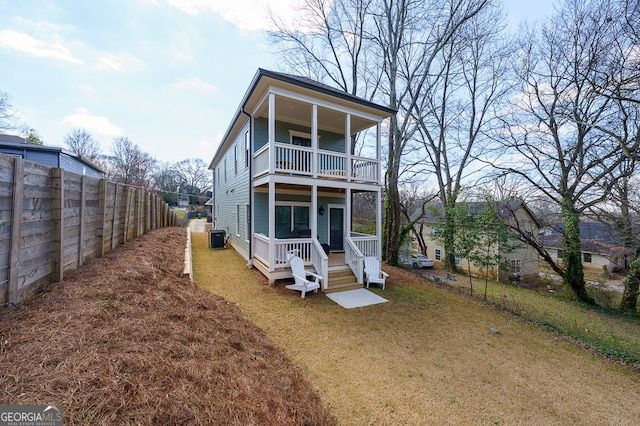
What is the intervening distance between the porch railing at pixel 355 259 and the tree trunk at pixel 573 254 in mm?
9257

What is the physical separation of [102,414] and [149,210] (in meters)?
11.0

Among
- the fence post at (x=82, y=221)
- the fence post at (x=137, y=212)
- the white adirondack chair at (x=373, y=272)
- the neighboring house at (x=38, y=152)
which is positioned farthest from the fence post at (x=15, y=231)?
the neighboring house at (x=38, y=152)

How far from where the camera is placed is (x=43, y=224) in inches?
125

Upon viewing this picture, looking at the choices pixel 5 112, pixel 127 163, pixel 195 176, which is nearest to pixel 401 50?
pixel 5 112

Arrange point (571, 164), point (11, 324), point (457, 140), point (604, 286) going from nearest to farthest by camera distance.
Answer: point (11, 324)
point (571, 164)
point (604, 286)
point (457, 140)

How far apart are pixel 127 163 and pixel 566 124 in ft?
141

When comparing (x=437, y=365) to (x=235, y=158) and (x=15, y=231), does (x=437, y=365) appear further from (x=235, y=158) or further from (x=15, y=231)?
(x=235, y=158)

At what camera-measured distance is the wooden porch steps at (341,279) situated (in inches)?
285

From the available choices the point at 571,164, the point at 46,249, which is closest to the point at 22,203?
the point at 46,249

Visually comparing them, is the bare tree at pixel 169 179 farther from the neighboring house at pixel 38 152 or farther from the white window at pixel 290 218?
the white window at pixel 290 218

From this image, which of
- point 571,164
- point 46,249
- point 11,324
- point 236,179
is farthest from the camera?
point 236,179

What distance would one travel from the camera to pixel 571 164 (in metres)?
10.6

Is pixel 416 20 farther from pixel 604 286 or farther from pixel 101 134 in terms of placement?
pixel 101 134

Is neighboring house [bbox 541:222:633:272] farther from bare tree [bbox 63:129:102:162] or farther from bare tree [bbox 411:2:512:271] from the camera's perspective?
bare tree [bbox 63:129:102:162]
